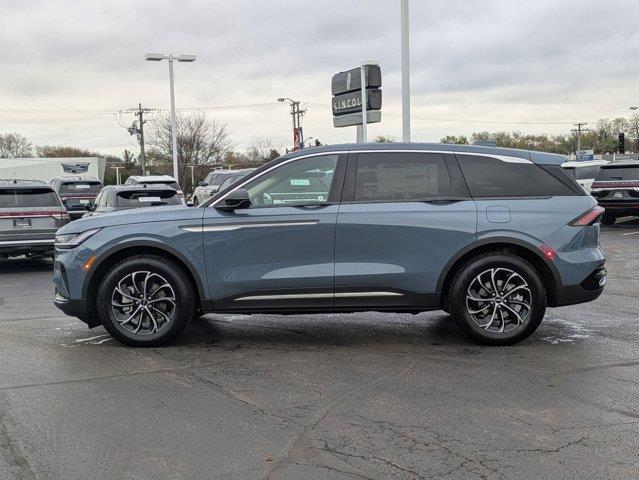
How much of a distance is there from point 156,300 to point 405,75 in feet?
32.3

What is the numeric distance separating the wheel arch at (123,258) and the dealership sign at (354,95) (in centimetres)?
1022

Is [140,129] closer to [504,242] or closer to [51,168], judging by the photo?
[51,168]

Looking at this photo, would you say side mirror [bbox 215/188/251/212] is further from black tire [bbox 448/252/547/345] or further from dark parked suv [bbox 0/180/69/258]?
dark parked suv [bbox 0/180/69/258]

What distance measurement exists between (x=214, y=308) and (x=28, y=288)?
214 inches

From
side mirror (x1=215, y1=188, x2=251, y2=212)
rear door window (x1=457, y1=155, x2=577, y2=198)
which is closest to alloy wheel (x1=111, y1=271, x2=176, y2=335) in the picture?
side mirror (x1=215, y1=188, x2=251, y2=212)

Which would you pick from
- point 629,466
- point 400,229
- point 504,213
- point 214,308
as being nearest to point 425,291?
point 400,229

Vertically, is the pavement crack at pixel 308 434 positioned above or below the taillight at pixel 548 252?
below

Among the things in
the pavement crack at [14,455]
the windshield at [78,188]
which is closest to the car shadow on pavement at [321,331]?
the pavement crack at [14,455]

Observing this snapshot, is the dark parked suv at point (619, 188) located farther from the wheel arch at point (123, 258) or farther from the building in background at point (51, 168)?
the building in background at point (51, 168)

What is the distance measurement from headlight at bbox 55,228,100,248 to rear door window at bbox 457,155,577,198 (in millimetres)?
3512

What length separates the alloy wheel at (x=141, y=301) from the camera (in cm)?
608

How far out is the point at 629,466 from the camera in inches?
141

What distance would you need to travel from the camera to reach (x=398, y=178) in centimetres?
616

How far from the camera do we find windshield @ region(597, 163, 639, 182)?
18.5 m
